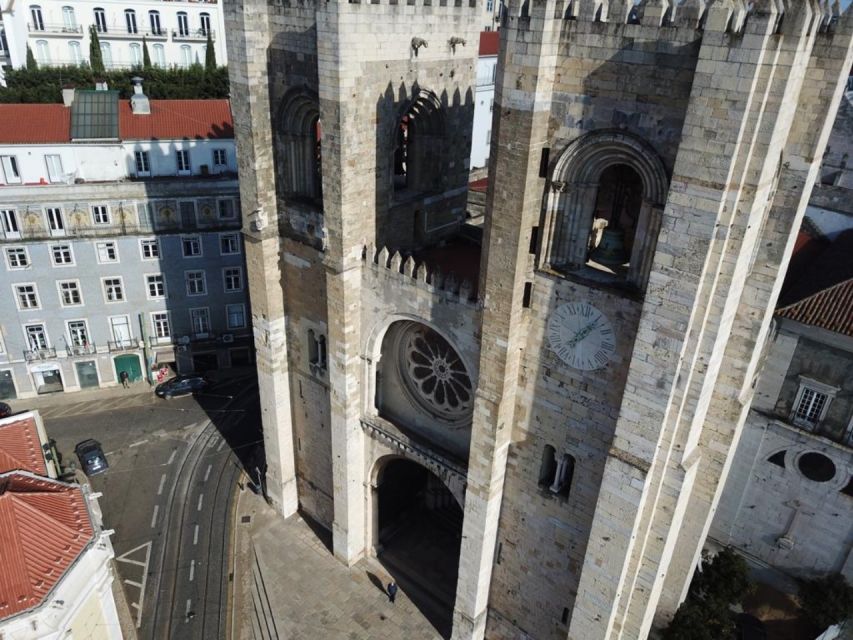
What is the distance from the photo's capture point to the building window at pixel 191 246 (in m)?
46.1

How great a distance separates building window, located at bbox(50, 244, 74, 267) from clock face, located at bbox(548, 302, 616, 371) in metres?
→ 34.5

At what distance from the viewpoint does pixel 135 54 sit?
2977 inches

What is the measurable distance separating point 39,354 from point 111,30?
1743 inches

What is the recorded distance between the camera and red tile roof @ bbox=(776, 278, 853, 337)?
2936 cm

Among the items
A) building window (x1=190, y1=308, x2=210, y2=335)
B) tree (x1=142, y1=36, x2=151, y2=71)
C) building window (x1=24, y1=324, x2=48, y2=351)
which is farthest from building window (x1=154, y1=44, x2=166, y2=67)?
building window (x1=24, y1=324, x2=48, y2=351)

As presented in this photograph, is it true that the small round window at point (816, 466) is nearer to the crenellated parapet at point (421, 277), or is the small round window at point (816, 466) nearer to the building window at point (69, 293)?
the crenellated parapet at point (421, 277)

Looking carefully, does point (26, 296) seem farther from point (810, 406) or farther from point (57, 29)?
point (810, 406)

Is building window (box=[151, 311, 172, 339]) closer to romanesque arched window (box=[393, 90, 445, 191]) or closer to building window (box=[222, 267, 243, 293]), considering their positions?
building window (box=[222, 267, 243, 293])

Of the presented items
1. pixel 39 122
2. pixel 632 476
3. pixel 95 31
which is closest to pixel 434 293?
pixel 632 476

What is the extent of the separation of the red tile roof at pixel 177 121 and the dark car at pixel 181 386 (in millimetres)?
17033

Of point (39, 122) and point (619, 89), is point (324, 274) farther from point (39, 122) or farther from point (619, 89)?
point (39, 122)

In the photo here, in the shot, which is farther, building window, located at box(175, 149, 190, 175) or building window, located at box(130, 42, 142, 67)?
building window, located at box(130, 42, 142, 67)

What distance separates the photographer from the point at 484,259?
903 inches

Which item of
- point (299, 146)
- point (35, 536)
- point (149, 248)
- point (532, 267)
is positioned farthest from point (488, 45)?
point (35, 536)
